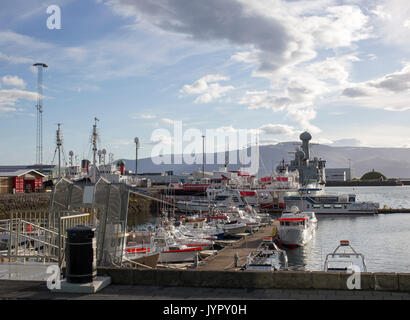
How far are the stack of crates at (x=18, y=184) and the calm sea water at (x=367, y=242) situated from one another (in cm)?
5459

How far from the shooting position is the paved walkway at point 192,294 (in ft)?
29.7

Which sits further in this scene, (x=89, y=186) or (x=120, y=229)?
(x=89, y=186)

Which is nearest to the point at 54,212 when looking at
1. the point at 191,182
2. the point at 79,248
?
the point at 79,248

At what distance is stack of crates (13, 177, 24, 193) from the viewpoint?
253ft

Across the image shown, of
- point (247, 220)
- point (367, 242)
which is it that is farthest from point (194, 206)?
point (367, 242)

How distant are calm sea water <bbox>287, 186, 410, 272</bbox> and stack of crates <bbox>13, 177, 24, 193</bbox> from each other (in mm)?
54587

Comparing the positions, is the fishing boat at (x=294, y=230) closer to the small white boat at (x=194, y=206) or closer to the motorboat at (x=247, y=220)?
the motorboat at (x=247, y=220)

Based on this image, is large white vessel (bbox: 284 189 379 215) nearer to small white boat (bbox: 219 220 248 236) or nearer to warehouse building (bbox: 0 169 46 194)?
small white boat (bbox: 219 220 248 236)

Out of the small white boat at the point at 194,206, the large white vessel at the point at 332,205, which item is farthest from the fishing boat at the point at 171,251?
the large white vessel at the point at 332,205

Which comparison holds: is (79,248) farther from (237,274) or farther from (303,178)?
(303,178)

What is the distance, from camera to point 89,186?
14.0 meters

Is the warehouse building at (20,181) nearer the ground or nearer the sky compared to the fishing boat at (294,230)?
nearer the sky

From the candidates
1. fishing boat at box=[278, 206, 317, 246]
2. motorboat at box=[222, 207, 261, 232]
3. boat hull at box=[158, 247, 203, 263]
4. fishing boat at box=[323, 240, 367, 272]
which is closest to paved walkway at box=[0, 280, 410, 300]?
fishing boat at box=[323, 240, 367, 272]

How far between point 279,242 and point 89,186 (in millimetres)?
34141
